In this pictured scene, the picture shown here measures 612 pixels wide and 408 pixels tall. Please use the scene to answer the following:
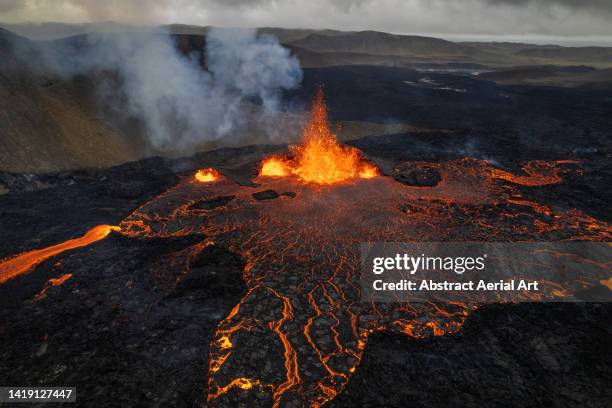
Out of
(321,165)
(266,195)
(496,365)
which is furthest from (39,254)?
(496,365)

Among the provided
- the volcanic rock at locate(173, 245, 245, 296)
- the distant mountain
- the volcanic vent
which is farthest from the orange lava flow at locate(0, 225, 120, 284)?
the distant mountain

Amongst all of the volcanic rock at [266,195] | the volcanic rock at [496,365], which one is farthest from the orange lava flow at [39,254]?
the volcanic rock at [496,365]

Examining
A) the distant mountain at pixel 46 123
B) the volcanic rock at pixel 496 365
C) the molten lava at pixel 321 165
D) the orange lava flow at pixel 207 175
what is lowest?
the volcanic rock at pixel 496 365

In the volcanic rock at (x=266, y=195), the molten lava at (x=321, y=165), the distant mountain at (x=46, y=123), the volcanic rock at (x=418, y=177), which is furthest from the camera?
the molten lava at (x=321, y=165)

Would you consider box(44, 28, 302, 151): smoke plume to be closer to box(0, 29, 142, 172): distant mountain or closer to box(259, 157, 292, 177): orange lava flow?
box(0, 29, 142, 172): distant mountain

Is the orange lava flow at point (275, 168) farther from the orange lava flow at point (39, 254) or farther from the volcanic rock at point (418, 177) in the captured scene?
the orange lava flow at point (39, 254)

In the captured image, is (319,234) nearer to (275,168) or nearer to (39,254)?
(275,168)
